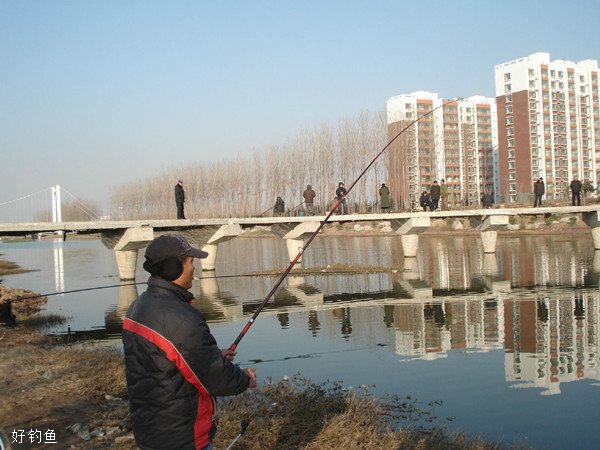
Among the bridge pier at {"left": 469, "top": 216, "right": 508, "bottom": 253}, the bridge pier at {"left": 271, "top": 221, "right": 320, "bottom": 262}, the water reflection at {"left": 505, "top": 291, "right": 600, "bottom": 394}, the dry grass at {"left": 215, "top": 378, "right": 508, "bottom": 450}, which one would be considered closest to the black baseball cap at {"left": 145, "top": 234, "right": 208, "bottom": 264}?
the dry grass at {"left": 215, "top": 378, "right": 508, "bottom": 450}

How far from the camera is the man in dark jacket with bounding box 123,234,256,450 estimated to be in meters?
3.10

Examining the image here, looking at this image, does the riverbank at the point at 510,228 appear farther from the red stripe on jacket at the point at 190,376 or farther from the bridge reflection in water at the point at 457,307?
the red stripe on jacket at the point at 190,376

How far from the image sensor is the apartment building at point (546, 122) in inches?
3627

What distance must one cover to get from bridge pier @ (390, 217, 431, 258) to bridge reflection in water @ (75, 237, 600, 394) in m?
2.05

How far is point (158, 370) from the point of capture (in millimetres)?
3148

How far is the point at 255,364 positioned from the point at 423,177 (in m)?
96.9

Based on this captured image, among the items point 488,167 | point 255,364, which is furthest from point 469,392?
point 488,167

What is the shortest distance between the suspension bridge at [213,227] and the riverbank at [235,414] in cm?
1362

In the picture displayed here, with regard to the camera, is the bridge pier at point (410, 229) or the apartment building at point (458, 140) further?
the apartment building at point (458, 140)

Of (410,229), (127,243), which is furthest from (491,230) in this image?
(127,243)

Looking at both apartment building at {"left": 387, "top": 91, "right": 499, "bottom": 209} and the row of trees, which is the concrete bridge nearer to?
the row of trees

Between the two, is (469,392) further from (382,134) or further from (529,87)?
(529,87)

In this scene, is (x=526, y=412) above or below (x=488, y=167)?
below

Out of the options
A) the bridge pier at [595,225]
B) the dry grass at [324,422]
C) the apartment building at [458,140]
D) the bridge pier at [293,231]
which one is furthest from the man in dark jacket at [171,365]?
the apartment building at [458,140]
